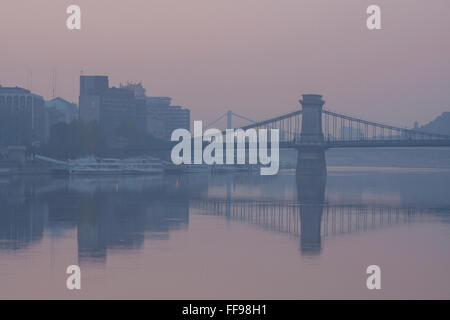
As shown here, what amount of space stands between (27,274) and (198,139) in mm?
124762

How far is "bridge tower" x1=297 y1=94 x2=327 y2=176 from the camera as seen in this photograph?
4887 inches

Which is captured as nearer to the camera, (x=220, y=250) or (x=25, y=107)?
(x=220, y=250)

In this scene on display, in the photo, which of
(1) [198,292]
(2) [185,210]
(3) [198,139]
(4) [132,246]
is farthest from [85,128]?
(1) [198,292]

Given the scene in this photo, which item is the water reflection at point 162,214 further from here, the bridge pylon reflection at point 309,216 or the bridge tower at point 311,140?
the bridge tower at point 311,140

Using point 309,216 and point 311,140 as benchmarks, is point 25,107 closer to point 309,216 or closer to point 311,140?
point 311,140

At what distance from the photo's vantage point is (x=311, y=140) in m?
127

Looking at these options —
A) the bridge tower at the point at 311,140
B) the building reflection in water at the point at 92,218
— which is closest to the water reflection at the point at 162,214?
the building reflection in water at the point at 92,218

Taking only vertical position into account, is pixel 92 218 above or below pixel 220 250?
above

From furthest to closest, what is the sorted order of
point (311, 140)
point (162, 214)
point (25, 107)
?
point (25, 107)
point (311, 140)
point (162, 214)

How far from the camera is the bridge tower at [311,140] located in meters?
124

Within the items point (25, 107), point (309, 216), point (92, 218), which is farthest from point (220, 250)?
point (25, 107)

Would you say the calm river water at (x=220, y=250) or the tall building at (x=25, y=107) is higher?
the tall building at (x=25, y=107)

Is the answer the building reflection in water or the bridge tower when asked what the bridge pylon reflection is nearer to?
the building reflection in water

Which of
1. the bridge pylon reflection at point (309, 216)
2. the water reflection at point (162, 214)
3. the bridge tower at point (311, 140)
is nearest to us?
the water reflection at point (162, 214)
